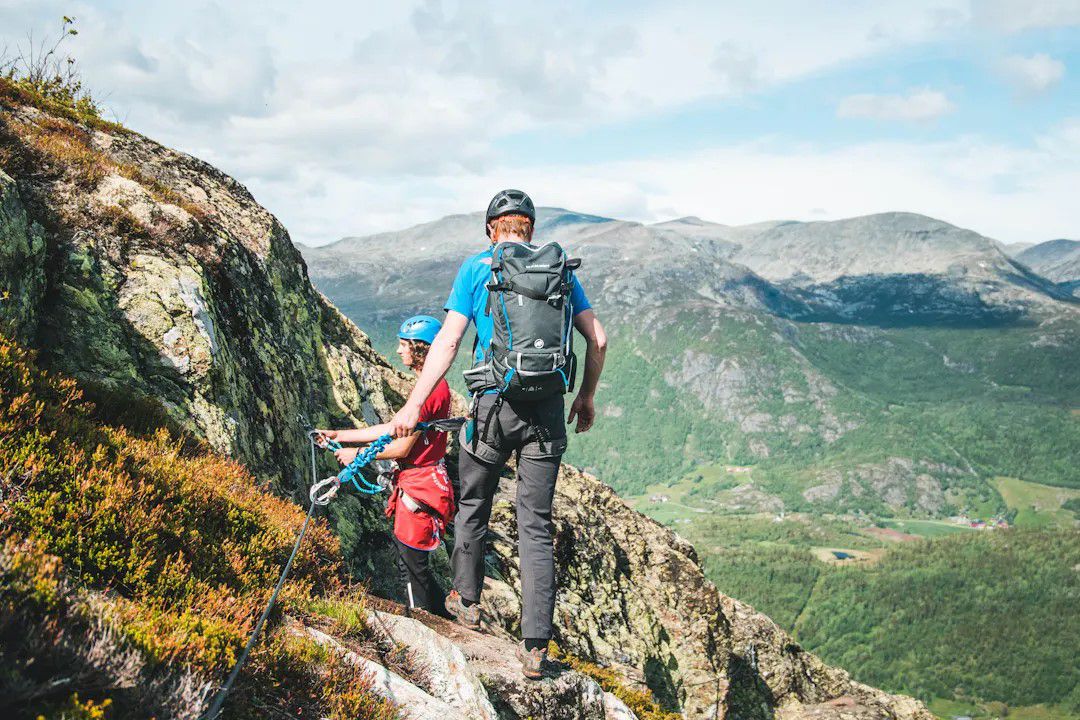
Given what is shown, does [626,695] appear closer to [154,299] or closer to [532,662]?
[532,662]

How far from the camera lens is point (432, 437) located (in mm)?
8805

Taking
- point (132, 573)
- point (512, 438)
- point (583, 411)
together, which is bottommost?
point (132, 573)

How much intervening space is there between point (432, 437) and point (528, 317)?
9.50 ft

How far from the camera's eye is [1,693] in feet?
10.7

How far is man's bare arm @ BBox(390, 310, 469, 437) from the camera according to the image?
7.02 metres

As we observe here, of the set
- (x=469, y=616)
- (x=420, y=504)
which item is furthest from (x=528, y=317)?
(x=469, y=616)

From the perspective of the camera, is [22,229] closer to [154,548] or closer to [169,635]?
[154,548]

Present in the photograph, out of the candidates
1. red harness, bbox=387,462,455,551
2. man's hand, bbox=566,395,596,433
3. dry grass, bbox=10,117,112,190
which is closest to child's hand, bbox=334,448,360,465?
red harness, bbox=387,462,455,551

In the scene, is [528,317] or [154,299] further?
[154,299]

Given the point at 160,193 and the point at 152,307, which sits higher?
the point at 160,193

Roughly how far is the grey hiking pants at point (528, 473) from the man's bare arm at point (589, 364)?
639 mm

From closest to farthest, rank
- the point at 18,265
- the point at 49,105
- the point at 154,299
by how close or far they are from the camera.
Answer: the point at 18,265 < the point at 154,299 < the point at 49,105

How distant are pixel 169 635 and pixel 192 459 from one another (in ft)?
11.4

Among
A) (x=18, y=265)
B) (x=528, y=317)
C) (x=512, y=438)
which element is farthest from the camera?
(x=18, y=265)
